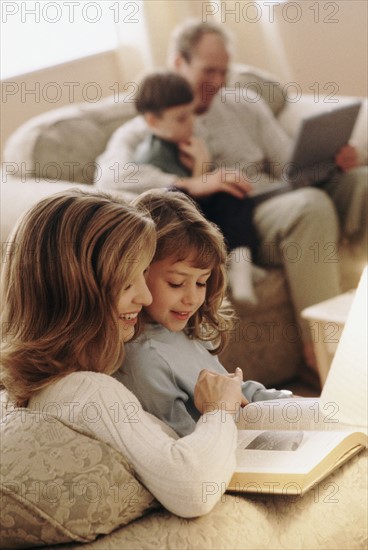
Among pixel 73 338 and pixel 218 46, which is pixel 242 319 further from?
pixel 73 338

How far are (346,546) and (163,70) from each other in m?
2.16

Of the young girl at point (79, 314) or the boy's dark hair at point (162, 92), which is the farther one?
the boy's dark hair at point (162, 92)

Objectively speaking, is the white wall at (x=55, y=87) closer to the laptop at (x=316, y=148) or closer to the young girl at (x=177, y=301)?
the laptop at (x=316, y=148)

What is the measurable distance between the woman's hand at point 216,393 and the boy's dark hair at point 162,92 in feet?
5.94

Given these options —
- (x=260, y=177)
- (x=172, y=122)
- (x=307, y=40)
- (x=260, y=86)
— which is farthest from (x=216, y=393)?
(x=307, y=40)

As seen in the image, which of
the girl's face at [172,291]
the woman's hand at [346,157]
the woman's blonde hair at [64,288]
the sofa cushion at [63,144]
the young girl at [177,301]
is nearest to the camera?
the woman's blonde hair at [64,288]

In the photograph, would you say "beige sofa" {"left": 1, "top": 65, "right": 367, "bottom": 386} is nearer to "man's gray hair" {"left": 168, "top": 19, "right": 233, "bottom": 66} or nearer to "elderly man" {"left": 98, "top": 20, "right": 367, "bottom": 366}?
"elderly man" {"left": 98, "top": 20, "right": 367, "bottom": 366}

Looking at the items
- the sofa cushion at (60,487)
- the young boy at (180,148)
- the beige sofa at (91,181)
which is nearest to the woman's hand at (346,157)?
the beige sofa at (91,181)

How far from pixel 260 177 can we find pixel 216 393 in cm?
212

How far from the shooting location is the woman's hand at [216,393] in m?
1.38

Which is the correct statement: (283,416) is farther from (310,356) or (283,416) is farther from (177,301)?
(310,356)

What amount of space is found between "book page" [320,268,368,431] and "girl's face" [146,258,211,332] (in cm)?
38

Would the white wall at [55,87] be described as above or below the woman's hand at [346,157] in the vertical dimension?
above

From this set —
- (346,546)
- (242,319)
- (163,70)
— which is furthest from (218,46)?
(346,546)
